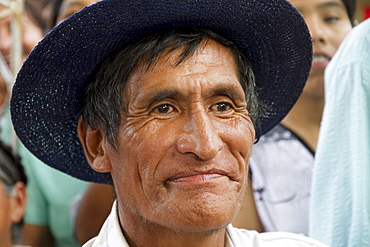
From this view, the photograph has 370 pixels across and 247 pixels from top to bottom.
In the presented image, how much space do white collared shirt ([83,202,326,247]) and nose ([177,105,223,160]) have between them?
0.41 m

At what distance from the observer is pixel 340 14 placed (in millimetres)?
3213

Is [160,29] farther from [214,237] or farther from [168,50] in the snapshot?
[214,237]

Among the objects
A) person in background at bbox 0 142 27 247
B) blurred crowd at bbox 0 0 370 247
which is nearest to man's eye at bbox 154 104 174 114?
blurred crowd at bbox 0 0 370 247

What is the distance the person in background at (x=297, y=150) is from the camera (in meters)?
2.89

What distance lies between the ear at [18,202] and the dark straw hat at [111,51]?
0.87m

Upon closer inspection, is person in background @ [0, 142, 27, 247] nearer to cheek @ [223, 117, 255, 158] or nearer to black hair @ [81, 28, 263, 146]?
black hair @ [81, 28, 263, 146]

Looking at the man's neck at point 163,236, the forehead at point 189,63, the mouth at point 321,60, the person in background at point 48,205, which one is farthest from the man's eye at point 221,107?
the person in background at point 48,205

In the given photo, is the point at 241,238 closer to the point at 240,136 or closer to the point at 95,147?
the point at 240,136

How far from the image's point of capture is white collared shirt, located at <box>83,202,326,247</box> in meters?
2.00

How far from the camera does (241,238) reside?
207cm

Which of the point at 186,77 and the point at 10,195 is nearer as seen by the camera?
the point at 186,77

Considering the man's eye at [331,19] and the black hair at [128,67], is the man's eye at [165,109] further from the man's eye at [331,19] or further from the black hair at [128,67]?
the man's eye at [331,19]

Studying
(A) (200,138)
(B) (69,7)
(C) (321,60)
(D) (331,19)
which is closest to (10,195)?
(B) (69,7)

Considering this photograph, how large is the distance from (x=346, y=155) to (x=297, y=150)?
92 centimetres
